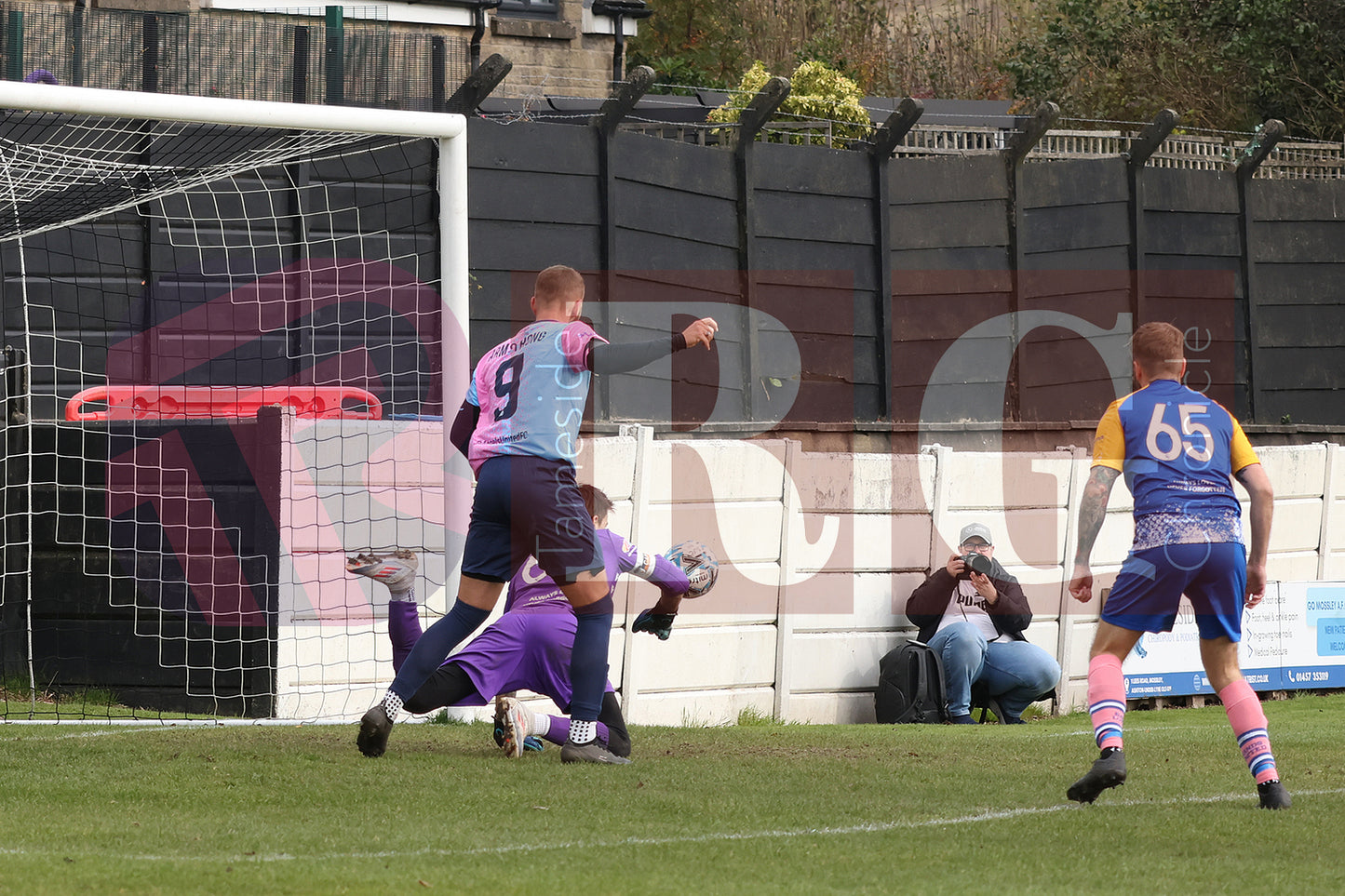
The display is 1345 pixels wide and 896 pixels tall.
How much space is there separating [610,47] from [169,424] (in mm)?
16355

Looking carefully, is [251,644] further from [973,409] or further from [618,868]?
[973,409]

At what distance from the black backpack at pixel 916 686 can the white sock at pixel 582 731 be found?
12.9 feet

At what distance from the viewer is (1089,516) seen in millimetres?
5559

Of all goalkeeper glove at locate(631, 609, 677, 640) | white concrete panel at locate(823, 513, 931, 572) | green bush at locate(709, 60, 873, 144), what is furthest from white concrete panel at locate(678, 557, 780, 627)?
green bush at locate(709, 60, 873, 144)

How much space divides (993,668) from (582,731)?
4.46 meters

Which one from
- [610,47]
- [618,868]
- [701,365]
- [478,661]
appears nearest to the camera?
[618,868]

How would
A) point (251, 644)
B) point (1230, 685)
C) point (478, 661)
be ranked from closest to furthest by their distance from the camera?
point (1230, 685) < point (478, 661) < point (251, 644)

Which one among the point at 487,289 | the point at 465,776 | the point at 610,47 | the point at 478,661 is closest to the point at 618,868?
the point at 465,776

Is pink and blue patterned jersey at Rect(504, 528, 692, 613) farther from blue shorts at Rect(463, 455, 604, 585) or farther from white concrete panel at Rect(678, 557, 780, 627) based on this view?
white concrete panel at Rect(678, 557, 780, 627)

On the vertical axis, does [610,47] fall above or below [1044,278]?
above

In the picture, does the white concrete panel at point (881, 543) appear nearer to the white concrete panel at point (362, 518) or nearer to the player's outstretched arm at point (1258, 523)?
the white concrete panel at point (362, 518)

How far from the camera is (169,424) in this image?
8.66 metres

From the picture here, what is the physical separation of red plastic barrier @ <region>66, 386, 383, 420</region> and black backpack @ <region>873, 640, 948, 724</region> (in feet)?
11.9

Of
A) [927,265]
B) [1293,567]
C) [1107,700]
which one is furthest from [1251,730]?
[927,265]
